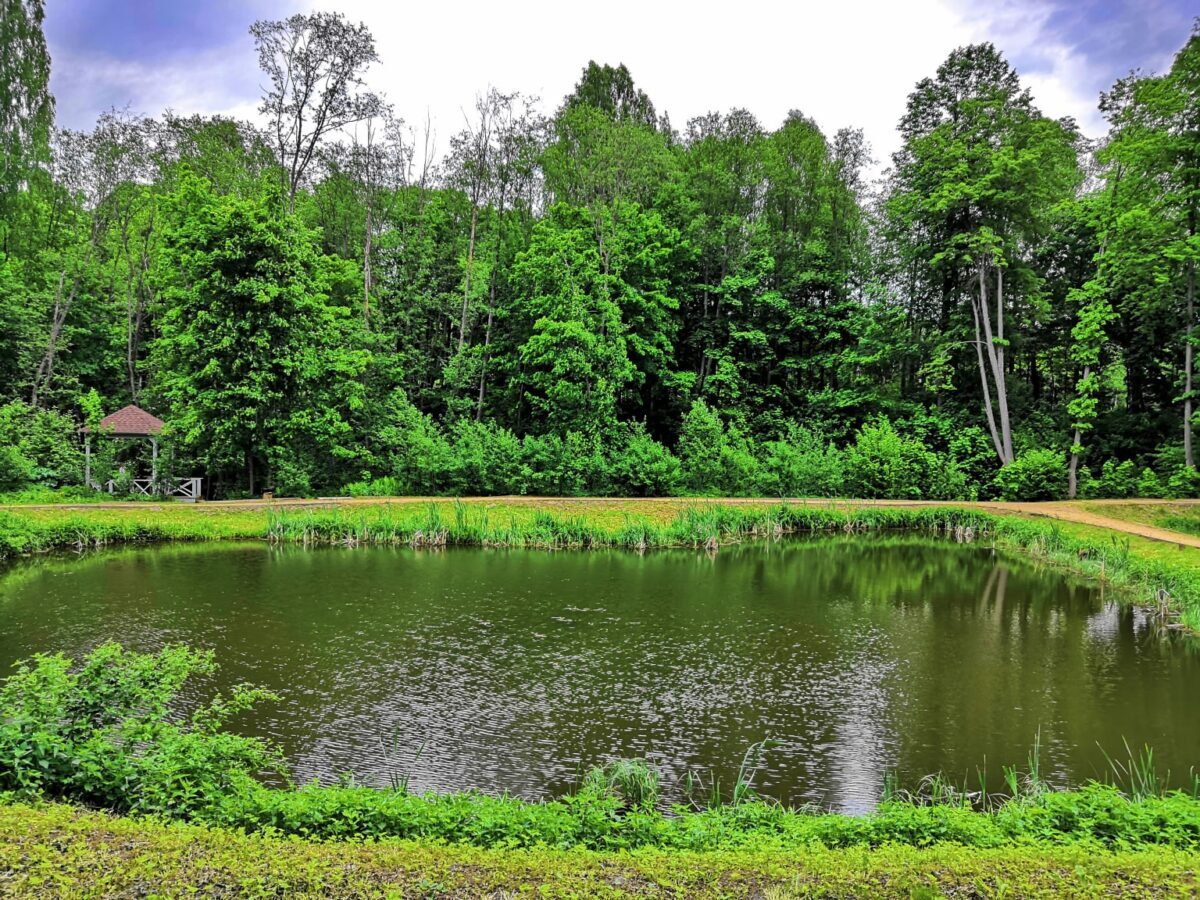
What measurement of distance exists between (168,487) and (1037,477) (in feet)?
105

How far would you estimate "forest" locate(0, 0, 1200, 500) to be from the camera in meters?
26.5

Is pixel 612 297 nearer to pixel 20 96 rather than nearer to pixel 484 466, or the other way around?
pixel 484 466

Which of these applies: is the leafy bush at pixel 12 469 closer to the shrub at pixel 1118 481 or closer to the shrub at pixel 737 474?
the shrub at pixel 737 474

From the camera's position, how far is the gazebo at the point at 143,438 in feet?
87.0

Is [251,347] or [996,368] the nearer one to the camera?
[251,347]

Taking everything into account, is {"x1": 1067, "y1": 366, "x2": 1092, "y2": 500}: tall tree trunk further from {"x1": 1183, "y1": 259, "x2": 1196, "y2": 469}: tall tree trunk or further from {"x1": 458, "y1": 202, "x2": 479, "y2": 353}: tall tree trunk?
{"x1": 458, "y1": 202, "x2": 479, "y2": 353}: tall tree trunk

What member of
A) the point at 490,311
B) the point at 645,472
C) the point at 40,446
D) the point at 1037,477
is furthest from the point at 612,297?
the point at 40,446

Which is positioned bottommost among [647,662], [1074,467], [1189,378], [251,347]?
[647,662]

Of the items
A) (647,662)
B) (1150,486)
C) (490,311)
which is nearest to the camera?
(647,662)

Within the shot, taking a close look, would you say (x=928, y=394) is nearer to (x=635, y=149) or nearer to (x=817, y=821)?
(x=635, y=149)

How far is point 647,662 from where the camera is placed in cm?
1096

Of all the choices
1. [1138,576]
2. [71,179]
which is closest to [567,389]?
[1138,576]

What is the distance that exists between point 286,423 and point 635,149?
729 inches

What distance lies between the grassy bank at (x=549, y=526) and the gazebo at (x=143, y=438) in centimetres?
374
